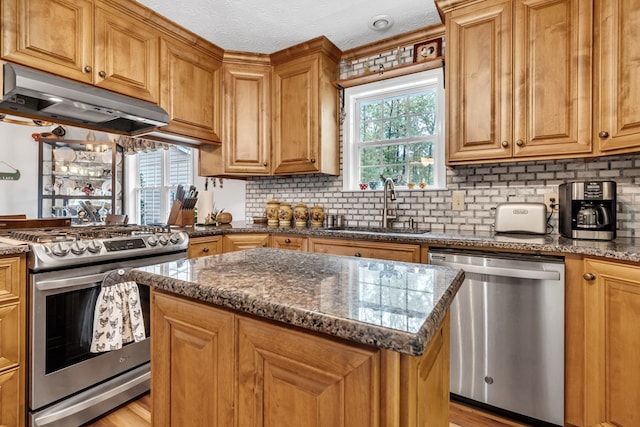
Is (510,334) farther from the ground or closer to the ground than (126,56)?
closer to the ground

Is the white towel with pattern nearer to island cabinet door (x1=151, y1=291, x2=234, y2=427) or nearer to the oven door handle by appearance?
the oven door handle

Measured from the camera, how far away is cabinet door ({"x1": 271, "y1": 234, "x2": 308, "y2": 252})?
260 centimetres

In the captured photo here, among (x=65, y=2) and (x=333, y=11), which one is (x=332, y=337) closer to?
(x=333, y=11)

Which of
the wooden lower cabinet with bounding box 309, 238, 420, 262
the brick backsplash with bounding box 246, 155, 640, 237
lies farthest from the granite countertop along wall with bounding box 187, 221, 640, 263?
the brick backsplash with bounding box 246, 155, 640, 237

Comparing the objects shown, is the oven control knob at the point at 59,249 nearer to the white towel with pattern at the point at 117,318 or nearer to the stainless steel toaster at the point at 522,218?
the white towel with pattern at the point at 117,318

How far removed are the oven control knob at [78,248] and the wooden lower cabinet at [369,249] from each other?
1.44m

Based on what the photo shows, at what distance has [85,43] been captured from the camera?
2102mm

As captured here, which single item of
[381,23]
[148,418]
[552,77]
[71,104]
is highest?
[381,23]

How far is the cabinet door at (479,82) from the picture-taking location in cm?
207

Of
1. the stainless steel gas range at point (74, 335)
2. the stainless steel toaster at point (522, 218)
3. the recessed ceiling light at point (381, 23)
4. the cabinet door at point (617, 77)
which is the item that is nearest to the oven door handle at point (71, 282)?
the stainless steel gas range at point (74, 335)

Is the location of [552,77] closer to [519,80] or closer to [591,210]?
[519,80]

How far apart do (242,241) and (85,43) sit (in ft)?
5.67

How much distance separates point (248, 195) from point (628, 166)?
3.20 meters

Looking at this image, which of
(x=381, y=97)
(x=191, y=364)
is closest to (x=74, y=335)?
(x=191, y=364)
